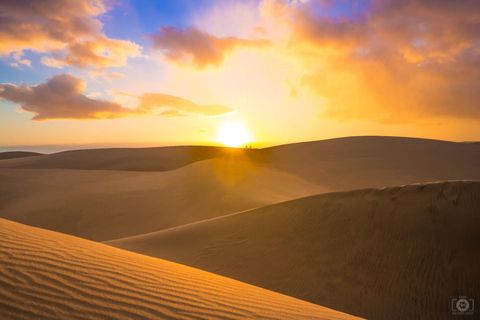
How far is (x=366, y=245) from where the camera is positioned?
5875 millimetres

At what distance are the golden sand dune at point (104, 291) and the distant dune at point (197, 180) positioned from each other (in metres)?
9.46

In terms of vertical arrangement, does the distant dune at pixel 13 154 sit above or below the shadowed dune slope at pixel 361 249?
above

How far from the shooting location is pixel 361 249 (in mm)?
5812

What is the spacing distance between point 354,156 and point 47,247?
3462cm

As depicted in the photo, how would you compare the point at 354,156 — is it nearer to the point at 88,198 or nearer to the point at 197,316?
the point at 88,198

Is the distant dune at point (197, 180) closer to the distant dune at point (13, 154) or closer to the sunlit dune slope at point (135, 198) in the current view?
the sunlit dune slope at point (135, 198)

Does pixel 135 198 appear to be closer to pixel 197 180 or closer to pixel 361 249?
pixel 197 180

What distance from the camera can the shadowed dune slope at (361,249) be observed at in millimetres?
4660

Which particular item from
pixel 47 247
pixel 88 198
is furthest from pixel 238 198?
pixel 47 247

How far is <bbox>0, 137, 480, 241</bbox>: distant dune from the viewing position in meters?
13.7

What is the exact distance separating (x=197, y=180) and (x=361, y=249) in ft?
50.4

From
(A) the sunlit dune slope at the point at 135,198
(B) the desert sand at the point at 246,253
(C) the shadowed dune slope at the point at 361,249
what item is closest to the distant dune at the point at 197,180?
(A) the sunlit dune slope at the point at 135,198

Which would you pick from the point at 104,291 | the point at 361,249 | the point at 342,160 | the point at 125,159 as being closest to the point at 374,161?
the point at 342,160

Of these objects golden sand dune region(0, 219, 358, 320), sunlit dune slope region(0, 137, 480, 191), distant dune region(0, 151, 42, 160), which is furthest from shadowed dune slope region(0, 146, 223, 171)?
golden sand dune region(0, 219, 358, 320)
